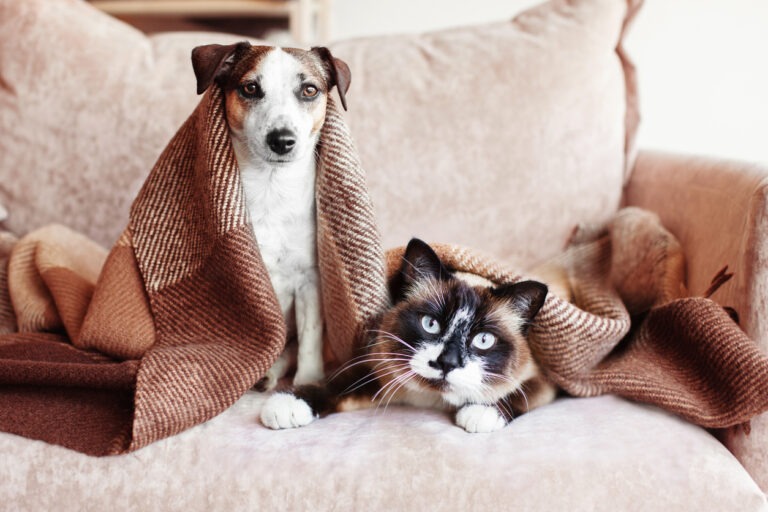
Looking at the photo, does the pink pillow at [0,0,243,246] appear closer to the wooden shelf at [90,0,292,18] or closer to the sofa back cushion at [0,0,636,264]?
the sofa back cushion at [0,0,636,264]

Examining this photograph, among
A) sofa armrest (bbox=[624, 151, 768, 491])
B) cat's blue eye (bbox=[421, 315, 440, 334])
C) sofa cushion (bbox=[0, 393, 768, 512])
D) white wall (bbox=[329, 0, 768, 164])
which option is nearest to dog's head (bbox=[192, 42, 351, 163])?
cat's blue eye (bbox=[421, 315, 440, 334])

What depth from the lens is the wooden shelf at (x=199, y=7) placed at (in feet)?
7.38

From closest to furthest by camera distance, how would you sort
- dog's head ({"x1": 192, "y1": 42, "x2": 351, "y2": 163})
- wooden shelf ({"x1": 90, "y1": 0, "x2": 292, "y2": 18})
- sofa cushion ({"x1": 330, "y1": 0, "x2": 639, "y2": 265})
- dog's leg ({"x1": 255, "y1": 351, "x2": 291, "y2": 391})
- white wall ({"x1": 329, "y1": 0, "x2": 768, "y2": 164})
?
dog's head ({"x1": 192, "y1": 42, "x2": 351, "y2": 163}), dog's leg ({"x1": 255, "y1": 351, "x2": 291, "y2": 391}), sofa cushion ({"x1": 330, "y1": 0, "x2": 639, "y2": 265}), white wall ({"x1": 329, "y1": 0, "x2": 768, "y2": 164}), wooden shelf ({"x1": 90, "y1": 0, "x2": 292, "y2": 18})

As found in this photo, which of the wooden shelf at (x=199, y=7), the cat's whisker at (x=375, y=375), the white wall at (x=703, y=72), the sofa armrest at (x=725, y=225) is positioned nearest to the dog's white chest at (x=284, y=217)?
the cat's whisker at (x=375, y=375)

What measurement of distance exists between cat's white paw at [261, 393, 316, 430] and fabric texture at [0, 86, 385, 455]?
2.4 inches

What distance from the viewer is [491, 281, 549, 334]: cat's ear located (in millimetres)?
1031

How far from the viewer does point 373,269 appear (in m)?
1.13

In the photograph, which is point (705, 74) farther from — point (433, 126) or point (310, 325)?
point (310, 325)

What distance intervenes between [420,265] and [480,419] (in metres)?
0.30

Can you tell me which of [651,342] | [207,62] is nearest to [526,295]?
[651,342]

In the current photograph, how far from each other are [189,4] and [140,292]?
1.50 metres

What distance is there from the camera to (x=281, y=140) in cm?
108

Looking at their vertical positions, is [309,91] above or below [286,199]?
above

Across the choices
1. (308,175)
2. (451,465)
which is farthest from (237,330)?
(451,465)
